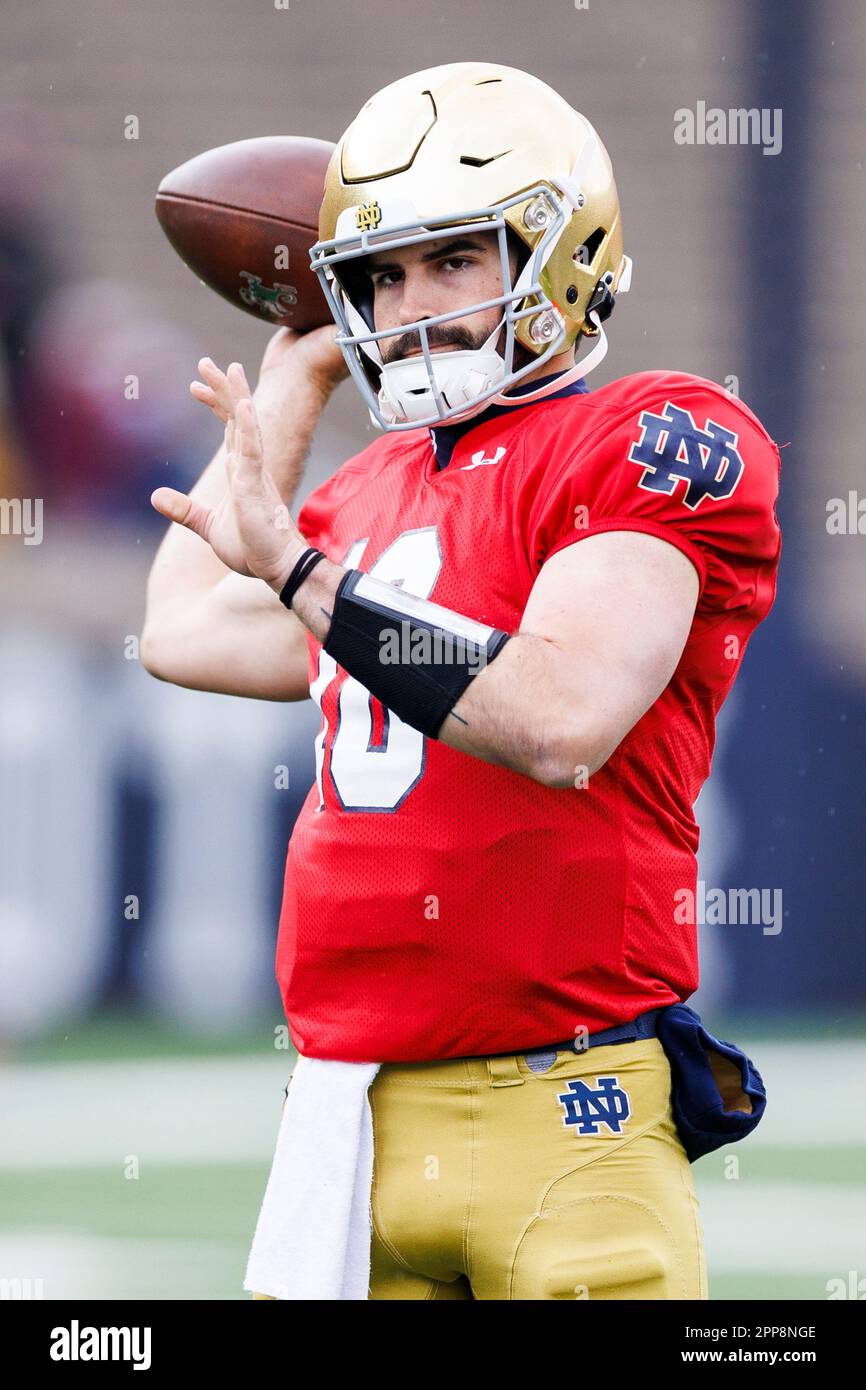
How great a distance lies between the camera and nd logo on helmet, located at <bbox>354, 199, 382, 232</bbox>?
5.62ft

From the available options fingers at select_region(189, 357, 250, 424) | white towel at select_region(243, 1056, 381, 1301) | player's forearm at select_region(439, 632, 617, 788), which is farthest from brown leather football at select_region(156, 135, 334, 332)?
white towel at select_region(243, 1056, 381, 1301)

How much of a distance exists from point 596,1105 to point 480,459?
0.61 m

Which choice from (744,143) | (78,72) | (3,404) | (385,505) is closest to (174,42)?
(78,72)

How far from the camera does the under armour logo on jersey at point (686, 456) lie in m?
1.56

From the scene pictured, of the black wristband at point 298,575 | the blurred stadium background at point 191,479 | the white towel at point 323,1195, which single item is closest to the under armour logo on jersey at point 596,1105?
the white towel at point 323,1195

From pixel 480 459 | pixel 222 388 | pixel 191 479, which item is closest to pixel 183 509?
pixel 222 388

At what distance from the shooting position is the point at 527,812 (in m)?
1.59

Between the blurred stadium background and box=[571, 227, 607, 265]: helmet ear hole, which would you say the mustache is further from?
the blurred stadium background

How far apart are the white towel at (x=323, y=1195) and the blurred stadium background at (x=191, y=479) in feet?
7.53

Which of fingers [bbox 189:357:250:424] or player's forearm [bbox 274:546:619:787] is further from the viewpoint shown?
fingers [bbox 189:357:250:424]

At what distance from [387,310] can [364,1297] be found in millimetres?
938

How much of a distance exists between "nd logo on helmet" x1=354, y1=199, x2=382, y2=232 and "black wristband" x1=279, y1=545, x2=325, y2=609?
36cm

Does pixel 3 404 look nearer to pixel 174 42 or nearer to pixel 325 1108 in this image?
pixel 174 42

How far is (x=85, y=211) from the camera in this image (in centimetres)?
578
